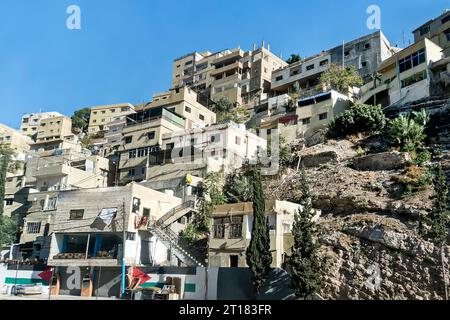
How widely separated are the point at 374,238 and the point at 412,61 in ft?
93.8

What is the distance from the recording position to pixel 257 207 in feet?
93.9

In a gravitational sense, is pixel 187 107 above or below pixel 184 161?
above

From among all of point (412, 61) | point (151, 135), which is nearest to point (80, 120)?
point (151, 135)

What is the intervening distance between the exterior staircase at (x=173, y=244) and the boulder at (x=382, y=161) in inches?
651

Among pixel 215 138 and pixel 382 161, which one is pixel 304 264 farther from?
pixel 215 138

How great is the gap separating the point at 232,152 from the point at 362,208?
1930 cm

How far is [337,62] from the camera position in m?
73.2

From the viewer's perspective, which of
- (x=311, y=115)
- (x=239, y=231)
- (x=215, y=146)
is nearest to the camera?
(x=239, y=231)

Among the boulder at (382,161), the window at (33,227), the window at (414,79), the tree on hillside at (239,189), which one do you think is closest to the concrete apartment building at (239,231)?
the tree on hillside at (239,189)

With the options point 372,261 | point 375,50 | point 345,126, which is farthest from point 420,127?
point 375,50

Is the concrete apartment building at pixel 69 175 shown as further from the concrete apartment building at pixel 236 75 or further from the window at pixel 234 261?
the concrete apartment building at pixel 236 75

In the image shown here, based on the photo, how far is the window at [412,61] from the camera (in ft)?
165

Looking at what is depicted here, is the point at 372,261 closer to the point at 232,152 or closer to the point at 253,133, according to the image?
the point at 232,152
